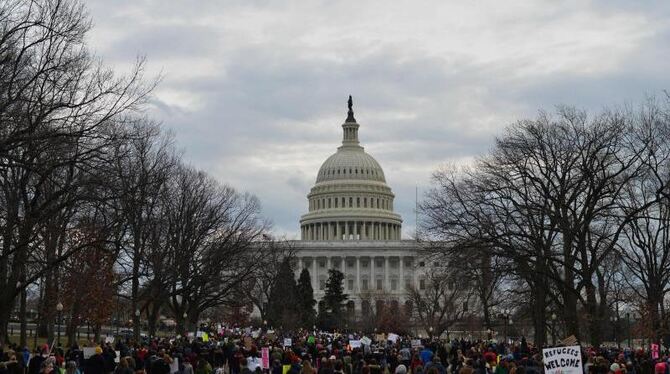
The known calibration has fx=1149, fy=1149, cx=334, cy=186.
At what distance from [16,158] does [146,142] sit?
26.3 m

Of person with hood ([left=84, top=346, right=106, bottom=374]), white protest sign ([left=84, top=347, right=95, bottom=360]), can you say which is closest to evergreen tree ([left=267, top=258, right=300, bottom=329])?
white protest sign ([left=84, top=347, right=95, bottom=360])

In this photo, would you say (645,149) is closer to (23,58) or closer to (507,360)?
(507,360)

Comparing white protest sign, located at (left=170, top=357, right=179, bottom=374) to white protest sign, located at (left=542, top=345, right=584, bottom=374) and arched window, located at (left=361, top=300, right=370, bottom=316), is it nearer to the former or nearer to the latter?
white protest sign, located at (left=542, top=345, right=584, bottom=374)

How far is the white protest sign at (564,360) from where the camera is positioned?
20.5 m

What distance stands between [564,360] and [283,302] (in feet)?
284

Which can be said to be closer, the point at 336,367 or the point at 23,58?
the point at 336,367

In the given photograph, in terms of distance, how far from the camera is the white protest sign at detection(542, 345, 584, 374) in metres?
20.5

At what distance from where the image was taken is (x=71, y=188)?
102 feet

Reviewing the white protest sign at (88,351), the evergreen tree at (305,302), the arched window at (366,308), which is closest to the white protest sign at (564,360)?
the white protest sign at (88,351)

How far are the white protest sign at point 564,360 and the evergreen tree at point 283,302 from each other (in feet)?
261

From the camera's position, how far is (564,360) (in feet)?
67.8

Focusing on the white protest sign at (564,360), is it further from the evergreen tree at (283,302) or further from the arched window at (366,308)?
the arched window at (366,308)

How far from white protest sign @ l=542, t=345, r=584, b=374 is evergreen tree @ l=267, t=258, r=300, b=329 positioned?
7967 cm

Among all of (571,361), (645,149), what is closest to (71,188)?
(571,361)
